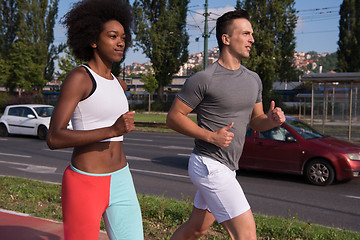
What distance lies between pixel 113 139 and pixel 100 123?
0.14 meters

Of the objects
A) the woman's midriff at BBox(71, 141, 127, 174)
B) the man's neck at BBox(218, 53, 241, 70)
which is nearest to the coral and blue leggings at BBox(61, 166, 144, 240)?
the woman's midriff at BBox(71, 141, 127, 174)

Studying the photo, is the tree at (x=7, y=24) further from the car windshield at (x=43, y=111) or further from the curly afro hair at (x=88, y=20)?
the curly afro hair at (x=88, y=20)

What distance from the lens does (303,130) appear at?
9023 millimetres

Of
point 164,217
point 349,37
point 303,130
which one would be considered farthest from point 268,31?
point 164,217

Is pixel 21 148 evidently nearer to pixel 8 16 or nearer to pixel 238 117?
pixel 238 117

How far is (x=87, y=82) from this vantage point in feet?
7.50

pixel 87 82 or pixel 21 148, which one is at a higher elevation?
pixel 87 82

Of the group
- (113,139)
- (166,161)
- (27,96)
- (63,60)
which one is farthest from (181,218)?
(27,96)

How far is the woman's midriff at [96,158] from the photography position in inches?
91.8

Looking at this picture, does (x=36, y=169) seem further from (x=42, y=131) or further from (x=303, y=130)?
(x=42, y=131)

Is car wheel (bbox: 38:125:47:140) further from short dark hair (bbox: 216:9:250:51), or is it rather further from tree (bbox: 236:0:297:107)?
tree (bbox: 236:0:297:107)

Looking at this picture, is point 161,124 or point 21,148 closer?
point 21,148

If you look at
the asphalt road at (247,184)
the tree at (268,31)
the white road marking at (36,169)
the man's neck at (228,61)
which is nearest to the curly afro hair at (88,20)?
the man's neck at (228,61)

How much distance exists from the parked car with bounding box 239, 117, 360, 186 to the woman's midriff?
22.2ft
